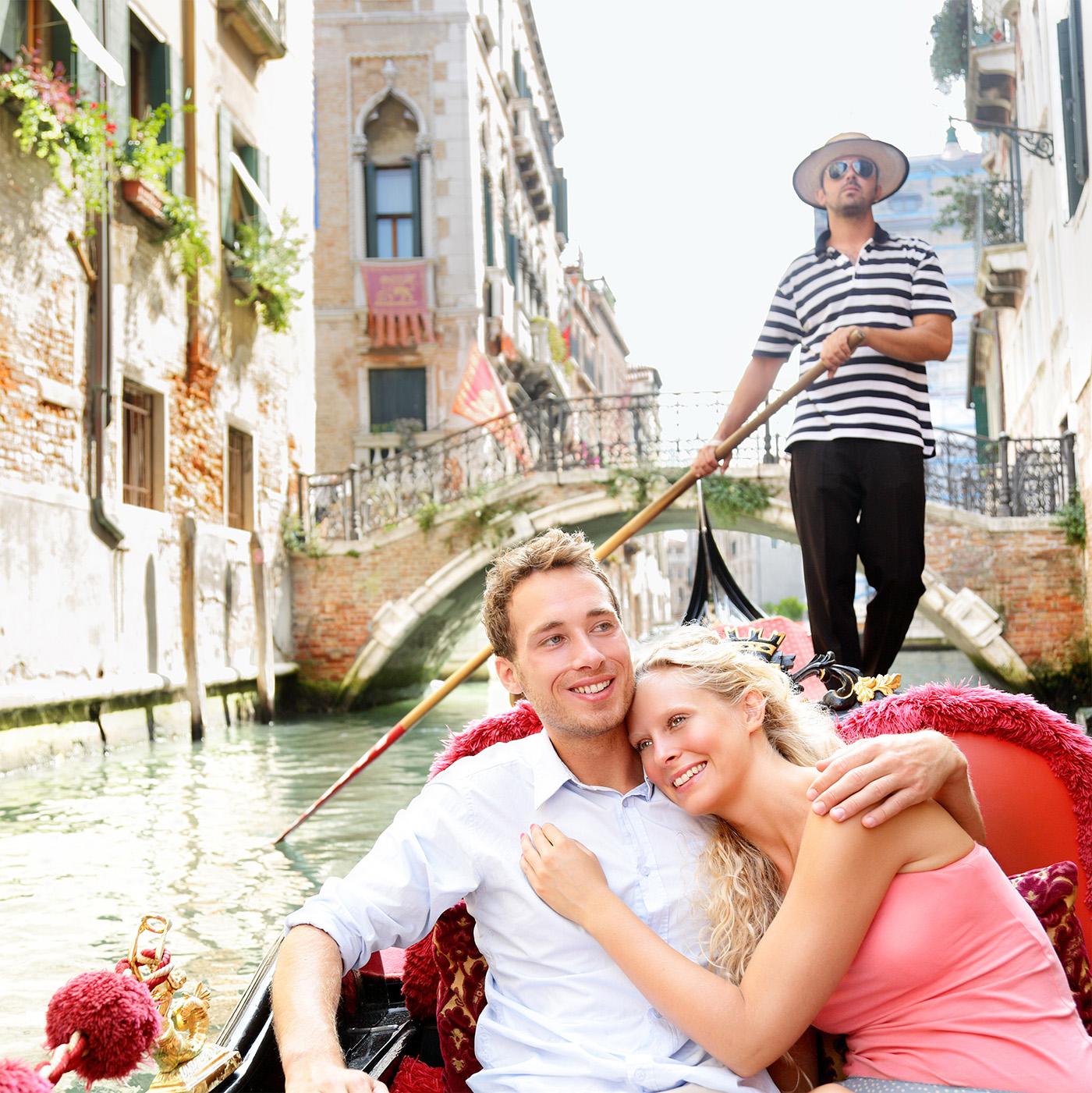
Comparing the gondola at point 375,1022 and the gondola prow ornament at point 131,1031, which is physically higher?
the gondola prow ornament at point 131,1031

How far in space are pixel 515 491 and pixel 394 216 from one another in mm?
4282

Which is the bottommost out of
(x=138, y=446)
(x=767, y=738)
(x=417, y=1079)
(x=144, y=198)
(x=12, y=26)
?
(x=417, y=1079)

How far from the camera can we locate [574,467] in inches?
359

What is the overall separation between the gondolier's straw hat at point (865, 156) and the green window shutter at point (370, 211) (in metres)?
10.2

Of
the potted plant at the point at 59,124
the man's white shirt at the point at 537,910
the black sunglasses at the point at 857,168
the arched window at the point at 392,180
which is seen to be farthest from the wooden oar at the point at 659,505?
the arched window at the point at 392,180

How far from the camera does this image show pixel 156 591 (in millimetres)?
6645

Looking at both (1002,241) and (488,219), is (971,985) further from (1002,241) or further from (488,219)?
(488,219)

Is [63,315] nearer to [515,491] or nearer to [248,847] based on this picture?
[248,847]

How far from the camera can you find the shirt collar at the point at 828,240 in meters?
2.27

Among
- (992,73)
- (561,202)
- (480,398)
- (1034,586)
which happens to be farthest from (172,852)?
(561,202)

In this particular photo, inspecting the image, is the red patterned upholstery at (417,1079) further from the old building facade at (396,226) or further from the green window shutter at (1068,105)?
the old building facade at (396,226)

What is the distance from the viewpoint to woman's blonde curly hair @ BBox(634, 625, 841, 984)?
1147mm

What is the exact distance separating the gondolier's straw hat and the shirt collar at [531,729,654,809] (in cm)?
137

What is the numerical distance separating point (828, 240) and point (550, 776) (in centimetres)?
142
